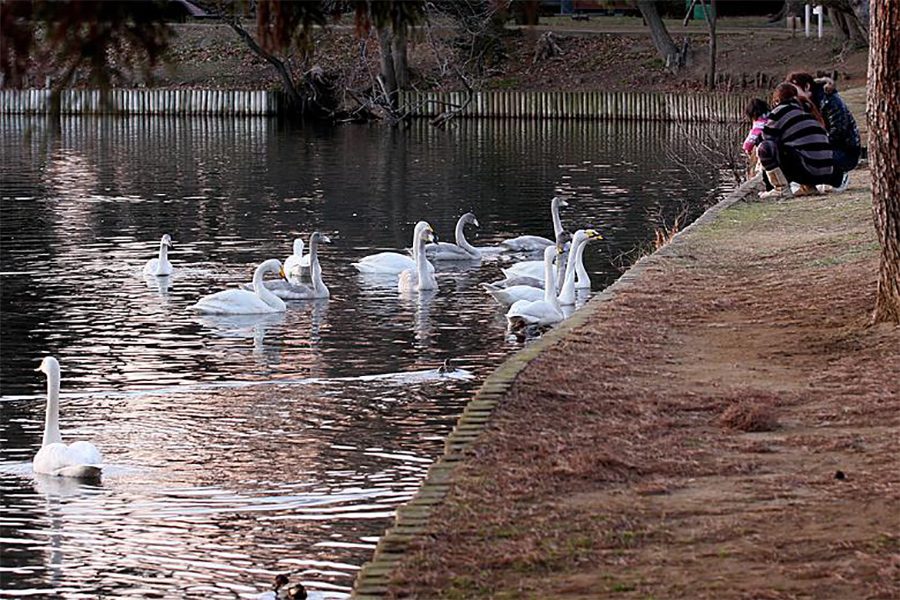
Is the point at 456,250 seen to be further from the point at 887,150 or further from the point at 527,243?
the point at 887,150

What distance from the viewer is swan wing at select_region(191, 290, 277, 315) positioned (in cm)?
2039

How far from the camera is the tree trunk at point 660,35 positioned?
60719mm

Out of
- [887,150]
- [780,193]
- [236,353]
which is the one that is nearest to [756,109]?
[780,193]

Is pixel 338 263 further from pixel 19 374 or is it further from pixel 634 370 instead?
pixel 634 370

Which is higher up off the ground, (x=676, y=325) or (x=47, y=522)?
(x=676, y=325)

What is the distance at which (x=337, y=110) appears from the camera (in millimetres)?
59750

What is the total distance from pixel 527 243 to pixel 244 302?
261 inches

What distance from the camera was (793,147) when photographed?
20.6m

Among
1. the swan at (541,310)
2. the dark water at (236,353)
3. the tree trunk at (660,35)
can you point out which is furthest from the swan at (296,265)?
the tree trunk at (660,35)

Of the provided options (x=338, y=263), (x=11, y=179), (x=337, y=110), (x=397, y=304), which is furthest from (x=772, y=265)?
(x=337, y=110)

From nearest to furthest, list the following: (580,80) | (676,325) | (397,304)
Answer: (676,325) → (397,304) → (580,80)

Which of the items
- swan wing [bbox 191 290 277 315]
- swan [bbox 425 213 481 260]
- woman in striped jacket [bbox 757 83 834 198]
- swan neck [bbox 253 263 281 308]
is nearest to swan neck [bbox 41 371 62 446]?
swan wing [bbox 191 290 277 315]

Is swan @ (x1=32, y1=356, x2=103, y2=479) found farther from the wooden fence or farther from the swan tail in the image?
the wooden fence

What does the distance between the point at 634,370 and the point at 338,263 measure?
48.0ft
